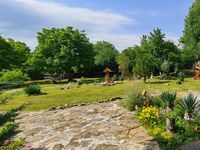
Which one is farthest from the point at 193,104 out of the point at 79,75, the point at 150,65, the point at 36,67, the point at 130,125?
the point at 79,75

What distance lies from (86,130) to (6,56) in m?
42.0

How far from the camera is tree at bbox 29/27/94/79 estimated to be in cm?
5038

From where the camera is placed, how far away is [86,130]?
1509 centimetres

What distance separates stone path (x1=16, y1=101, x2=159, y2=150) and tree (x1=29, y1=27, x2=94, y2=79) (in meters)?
31.0

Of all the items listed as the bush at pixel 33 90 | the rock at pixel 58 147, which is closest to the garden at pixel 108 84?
the bush at pixel 33 90

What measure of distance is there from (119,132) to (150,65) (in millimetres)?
22956

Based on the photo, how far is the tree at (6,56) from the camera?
53.5m

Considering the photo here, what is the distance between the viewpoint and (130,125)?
48.8ft

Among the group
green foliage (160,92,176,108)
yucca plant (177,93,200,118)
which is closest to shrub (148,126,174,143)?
yucca plant (177,93,200,118)

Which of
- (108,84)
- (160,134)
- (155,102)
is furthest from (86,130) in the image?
(108,84)

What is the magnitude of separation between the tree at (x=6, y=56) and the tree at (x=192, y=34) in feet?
85.0

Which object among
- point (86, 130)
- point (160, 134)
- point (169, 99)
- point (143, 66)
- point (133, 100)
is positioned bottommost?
point (86, 130)

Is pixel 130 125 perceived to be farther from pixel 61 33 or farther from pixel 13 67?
pixel 13 67

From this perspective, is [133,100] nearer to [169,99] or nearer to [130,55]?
[169,99]
